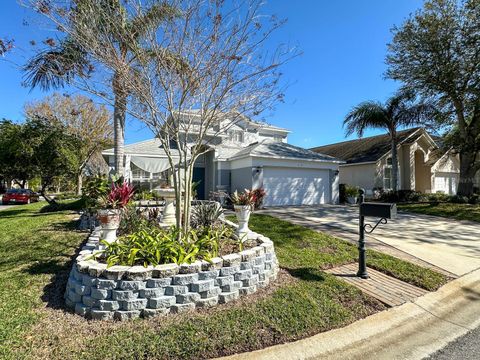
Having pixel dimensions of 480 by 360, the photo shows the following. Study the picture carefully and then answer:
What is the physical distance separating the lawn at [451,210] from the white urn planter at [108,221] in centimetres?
1540

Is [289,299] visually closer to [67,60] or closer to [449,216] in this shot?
[67,60]

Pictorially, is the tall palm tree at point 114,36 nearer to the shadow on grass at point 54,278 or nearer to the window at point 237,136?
the shadow on grass at point 54,278

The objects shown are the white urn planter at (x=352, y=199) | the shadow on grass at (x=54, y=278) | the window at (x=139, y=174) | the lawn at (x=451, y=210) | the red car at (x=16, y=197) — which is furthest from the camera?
the red car at (x=16, y=197)

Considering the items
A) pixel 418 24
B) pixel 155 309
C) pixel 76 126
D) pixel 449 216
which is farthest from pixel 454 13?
pixel 76 126

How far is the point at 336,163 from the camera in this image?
735 inches

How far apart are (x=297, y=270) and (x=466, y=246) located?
627 cm

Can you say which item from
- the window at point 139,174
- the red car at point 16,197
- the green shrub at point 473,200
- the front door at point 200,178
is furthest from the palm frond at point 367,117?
the red car at point 16,197

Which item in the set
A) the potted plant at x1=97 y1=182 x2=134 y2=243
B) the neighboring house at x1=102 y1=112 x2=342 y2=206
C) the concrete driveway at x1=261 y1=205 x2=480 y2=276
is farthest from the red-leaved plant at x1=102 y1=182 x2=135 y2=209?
the neighboring house at x1=102 y1=112 x2=342 y2=206

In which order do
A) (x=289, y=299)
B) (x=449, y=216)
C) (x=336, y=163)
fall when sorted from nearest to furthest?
(x=289, y=299)
(x=449, y=216)
(x=336, y=163)

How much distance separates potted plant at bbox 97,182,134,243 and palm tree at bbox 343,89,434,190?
61.5ft

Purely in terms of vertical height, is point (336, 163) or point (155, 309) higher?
point (336, 163)

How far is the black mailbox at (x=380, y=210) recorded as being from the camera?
4.82 meters

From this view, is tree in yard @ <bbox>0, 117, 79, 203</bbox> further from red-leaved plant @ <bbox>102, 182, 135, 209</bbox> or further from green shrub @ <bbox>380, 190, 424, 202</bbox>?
green shrub @ <bbox>380, 190, 424, 202</bbox>

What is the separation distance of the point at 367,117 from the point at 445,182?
1489 centimetres
